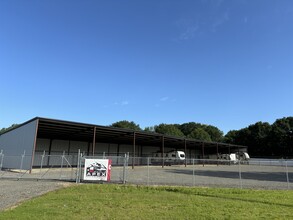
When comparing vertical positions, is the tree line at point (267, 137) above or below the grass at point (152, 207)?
above

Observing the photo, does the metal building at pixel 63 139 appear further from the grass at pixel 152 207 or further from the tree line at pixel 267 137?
the tree line at pixel 267 137

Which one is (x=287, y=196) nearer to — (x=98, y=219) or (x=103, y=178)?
(x=98, y=219)

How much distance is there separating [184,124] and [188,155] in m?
68.6

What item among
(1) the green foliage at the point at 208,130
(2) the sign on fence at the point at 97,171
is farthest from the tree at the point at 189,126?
(2) the sign on fence at the point at 97,171

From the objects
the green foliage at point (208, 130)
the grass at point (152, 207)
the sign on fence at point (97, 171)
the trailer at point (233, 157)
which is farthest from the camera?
the green foliage at point (208, 130)

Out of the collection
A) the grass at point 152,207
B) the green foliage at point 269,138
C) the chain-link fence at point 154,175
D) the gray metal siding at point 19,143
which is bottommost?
the grass at point 152,207

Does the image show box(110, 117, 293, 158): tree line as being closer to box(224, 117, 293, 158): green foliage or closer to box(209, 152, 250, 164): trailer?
box(224, 117, 293, 158): green foliage

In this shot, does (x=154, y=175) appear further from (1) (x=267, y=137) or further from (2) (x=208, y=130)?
(2) (x=208, y=130)

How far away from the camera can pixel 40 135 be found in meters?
42.1

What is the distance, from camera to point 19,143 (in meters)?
34.9

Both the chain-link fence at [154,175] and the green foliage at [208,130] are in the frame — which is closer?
the chain-link fence at [154,175]

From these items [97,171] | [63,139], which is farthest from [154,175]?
[63,139]

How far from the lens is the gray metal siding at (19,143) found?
29594mm

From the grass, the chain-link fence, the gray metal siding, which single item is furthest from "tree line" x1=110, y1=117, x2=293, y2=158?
the grass
